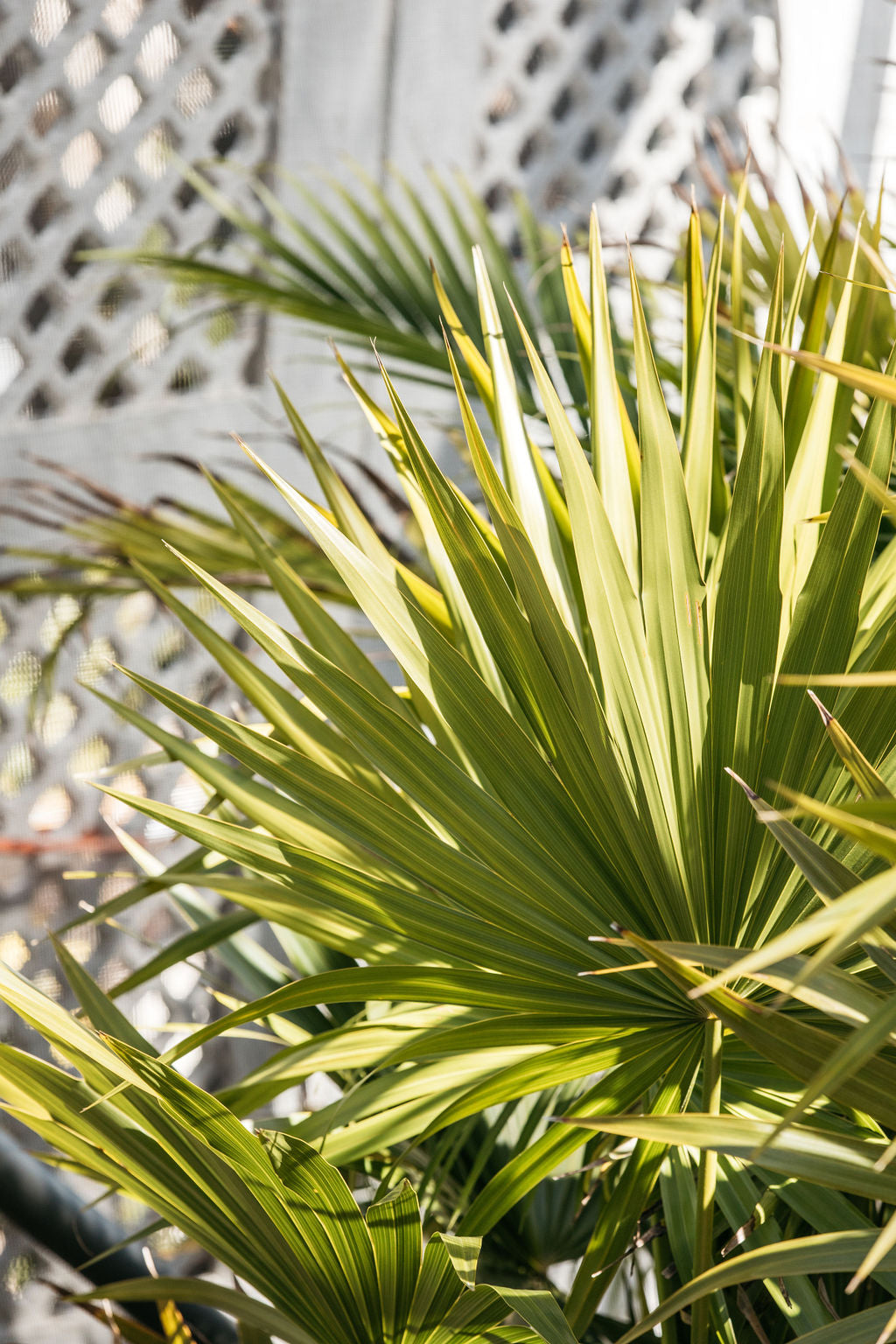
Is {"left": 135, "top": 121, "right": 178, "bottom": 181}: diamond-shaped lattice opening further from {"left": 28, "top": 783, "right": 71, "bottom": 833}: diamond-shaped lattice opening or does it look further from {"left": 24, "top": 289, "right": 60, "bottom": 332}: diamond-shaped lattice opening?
{"left": 28, "top": 783, "right": 71, "bottom": 833}: diamond-shaped lattice opening

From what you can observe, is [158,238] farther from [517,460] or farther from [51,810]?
[517,460]

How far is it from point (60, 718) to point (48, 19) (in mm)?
1032

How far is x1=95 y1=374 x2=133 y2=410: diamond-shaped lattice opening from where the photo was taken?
5.39 ft

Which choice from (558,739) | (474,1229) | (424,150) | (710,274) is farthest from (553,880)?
(424,150)

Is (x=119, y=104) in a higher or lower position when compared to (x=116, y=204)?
higher

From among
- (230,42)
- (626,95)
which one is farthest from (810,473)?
(626,95)

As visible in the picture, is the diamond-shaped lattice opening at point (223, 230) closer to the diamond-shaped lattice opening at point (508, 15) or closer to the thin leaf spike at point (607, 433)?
the diamond-shaped lattice opening at point (508, 15)

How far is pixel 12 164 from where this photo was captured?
5.09 feet

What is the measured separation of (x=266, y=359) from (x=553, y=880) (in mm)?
1499

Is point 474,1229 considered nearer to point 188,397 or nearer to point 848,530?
point 848,530

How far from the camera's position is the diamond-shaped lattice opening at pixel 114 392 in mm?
1643

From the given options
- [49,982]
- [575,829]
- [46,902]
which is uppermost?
[575,829]

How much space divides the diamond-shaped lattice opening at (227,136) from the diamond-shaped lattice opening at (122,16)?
18 cm

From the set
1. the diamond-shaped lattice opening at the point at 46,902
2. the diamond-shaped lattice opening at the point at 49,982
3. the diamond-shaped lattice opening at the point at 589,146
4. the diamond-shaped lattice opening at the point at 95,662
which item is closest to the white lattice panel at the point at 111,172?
the diamond-shaped lattice opening at the point at 95,662
